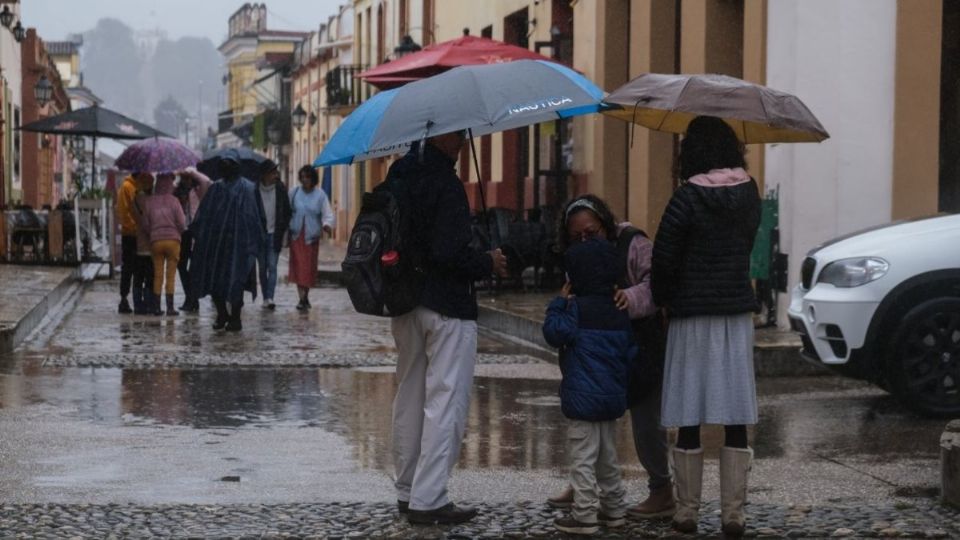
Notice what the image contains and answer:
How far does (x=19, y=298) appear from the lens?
18609mm

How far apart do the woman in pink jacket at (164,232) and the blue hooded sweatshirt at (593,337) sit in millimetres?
11839

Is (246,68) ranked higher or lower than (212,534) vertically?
higher

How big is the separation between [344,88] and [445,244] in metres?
41.3

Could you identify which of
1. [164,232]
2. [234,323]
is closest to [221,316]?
[234,323]

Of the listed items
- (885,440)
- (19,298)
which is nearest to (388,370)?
(885,440)

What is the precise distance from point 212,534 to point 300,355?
7601 mm

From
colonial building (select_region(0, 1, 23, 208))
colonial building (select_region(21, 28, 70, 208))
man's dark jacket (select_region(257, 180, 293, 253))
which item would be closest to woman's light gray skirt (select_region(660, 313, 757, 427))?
man's dark jacket (select_region(257, 180, 293, 253))

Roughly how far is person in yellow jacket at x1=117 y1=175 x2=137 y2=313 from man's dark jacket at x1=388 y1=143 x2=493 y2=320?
11847mm

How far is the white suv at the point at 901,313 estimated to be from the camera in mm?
11031

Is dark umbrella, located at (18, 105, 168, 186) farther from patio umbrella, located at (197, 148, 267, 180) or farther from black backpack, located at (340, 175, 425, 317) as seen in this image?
black backpack, located at (340, 175, 425, 317)

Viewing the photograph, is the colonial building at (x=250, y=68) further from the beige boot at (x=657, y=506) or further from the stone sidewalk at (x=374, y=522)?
the beige boot at (x=657, y=506)

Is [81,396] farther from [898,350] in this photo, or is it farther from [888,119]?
[888,119]

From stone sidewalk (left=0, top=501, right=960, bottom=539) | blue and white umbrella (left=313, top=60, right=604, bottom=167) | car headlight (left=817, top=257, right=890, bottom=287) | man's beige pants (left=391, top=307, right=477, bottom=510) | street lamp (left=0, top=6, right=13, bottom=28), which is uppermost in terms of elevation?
street lamp (left=0, top=6, right=13, bottom=28)

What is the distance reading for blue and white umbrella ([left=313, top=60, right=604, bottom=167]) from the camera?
24.6 ft
